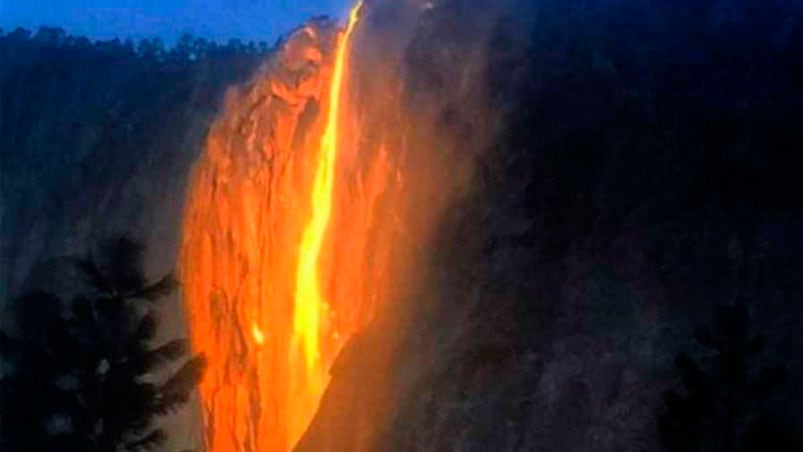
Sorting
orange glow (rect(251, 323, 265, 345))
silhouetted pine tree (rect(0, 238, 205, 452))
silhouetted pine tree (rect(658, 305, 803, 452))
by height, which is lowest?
silhouetted pine tree (rect(658, 305, 803, 452))

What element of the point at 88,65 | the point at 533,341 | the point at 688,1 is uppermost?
the point at 88,65

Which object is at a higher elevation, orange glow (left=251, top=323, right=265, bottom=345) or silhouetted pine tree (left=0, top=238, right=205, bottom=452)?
orange glow (left=251, top=323, right=265, bottom=345)

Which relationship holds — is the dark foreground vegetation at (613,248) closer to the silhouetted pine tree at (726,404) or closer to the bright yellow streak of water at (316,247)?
the silhouetted pine tree at (726,404)

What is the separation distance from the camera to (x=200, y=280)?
3641cm

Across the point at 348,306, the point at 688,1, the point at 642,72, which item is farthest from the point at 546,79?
the point at 348,306

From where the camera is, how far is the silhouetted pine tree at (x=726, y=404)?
17984mm

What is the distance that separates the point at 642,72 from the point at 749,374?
22.7 ft

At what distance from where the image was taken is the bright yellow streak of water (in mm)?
30031

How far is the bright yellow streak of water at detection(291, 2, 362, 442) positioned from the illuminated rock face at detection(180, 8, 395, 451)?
0.04 metres

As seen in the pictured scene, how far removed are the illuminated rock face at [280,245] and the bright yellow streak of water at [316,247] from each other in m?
0.04

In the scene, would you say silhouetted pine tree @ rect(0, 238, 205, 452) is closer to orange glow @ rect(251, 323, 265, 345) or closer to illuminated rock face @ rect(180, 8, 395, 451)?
illuminated rock face @ rect(180, 8, 395, 451)

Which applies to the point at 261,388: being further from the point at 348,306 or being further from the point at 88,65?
the point at 88,65

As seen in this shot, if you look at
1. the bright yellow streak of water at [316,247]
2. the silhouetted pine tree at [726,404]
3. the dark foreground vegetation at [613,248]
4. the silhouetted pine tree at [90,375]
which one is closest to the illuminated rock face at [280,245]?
the bright yellow streak of water at [316,247]

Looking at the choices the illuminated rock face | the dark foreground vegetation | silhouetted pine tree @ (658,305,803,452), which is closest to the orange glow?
the illuminated rock face
